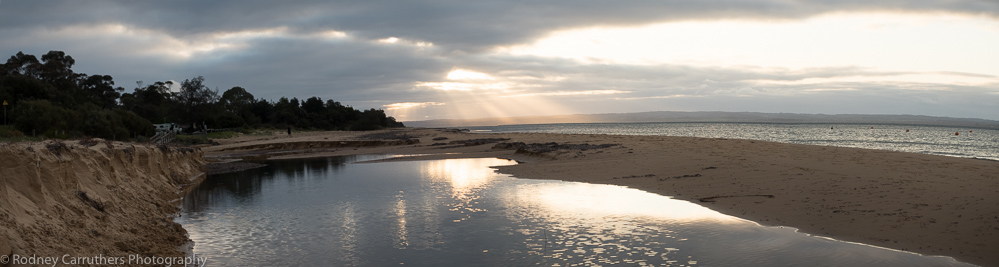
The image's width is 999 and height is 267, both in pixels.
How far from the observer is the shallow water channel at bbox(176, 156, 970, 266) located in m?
9.09

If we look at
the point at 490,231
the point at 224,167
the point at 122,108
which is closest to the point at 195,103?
the point at 122,108

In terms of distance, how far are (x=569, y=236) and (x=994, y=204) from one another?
7.54 m

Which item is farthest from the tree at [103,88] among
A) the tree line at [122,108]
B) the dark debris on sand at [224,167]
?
the dark debris on sand at [224,167]

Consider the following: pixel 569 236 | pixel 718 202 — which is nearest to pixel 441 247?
pixel 569 236

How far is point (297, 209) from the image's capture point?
1484 cm

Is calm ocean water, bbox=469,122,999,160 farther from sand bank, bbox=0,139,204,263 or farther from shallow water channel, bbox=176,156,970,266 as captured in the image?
sand bank, bbox=0,139,204,263

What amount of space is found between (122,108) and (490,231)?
87159 mm

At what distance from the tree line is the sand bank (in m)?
23.4

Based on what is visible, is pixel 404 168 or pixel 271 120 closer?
pixel 404 168

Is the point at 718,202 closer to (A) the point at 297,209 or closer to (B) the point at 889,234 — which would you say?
(B) the point at 889,234

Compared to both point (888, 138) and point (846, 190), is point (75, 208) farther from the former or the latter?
point (888, 138)

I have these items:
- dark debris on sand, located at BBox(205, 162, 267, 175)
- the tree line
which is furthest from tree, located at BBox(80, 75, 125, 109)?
dark debris on sand, located at BBox(205, 162, 267, 175)

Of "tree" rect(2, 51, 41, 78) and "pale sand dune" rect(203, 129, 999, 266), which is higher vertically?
"tree" rect(2, 51, 41, 78)

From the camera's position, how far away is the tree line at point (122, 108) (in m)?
36.7
